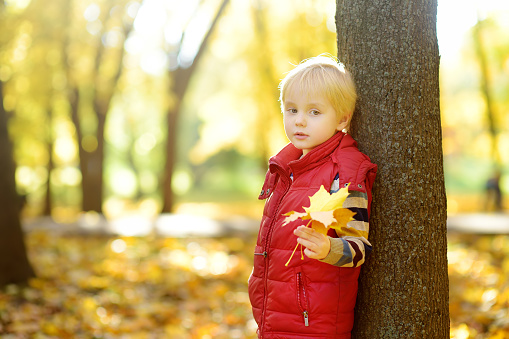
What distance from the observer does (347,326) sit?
2.23 metres

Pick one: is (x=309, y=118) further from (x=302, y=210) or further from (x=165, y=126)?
(x=165, y=126)

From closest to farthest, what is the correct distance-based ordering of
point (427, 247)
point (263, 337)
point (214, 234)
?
point (263, 337), point (427, 247), point (214, 234)

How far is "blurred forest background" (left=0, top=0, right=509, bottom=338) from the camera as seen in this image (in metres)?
5.60

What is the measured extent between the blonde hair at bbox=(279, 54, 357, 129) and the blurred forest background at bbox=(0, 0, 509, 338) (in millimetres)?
720

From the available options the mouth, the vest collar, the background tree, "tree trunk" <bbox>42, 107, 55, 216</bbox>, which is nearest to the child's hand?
the vest collar

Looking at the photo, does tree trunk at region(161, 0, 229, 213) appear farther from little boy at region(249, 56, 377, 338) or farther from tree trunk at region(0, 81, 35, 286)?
little boy at region(249, 56, 377, 338)

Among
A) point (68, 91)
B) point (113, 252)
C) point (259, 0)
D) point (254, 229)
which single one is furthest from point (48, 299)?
point (259, 0)

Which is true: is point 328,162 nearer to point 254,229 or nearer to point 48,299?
point 48,299

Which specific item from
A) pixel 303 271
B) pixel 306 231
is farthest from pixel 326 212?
pixel 303 271

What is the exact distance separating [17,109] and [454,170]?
3576cm

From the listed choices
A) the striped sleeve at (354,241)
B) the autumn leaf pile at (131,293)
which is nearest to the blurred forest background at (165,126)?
the autumn leaf pile at (131,293)

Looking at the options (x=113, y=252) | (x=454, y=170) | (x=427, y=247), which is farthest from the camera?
(x=454, y=170)

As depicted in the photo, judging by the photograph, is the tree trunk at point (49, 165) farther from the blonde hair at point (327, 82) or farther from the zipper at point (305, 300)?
the zipper at point (305, 300)

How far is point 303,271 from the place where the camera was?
2133 mm
